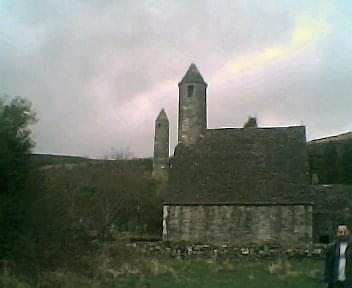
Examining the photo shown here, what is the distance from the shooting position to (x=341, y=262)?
10.8m

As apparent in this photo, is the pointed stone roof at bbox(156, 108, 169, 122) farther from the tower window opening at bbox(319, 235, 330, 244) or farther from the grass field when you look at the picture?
the grass field

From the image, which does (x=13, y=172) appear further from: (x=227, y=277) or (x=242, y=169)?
(x=242, y=169)

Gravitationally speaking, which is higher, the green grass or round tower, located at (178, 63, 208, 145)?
round tower, located at (178, 63, 208, 145)

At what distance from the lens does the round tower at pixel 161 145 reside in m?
68.9

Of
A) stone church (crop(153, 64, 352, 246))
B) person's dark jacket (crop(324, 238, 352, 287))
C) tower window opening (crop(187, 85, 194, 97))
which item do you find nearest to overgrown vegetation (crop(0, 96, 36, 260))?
person's dark jacket (crop(324, 238, 352, 287))

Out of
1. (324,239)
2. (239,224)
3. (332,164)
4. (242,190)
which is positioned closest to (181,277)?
(239,224)

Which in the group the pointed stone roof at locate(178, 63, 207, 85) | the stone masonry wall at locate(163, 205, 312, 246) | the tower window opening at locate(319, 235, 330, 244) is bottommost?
the tower window opening at locate(319, 235, 330, 244)

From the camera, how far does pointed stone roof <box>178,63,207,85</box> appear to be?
48969 mm

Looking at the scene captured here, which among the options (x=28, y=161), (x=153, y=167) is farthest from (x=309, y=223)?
(x=153, y=167)

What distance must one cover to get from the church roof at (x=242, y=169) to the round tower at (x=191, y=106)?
535 centimetres

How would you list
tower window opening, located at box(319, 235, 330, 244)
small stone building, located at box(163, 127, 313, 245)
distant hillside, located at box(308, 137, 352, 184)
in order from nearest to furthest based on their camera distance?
small stone building, located at box(163, 127, 313, 245)
tower window opening, located at box(319, 235, 330, 244)
distant hillside, located at box(308, 137, 352, 184)

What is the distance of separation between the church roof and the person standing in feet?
84.3

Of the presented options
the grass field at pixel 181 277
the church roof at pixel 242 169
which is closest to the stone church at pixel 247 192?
the church roof at pixel 242 169

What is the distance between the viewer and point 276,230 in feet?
119
